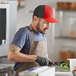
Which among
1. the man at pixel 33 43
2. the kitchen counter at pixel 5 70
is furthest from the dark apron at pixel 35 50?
the kitchen counter at pixel 5 70

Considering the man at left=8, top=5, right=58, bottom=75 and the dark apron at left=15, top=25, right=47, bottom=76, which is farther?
the dark apron at left=15, top=25, right=47, bottom=76

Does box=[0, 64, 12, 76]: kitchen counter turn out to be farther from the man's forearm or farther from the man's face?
the man's face

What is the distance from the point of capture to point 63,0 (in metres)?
6.26

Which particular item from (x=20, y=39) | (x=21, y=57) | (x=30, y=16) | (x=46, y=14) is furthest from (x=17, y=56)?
(x=30, y=16)

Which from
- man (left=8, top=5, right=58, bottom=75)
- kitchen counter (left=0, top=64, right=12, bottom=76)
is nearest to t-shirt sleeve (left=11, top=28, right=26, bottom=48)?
man (left=8, top=5, right=58, bottom=75)

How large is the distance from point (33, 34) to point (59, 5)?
400 centimetres

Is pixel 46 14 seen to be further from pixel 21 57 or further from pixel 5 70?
pixel 5 70

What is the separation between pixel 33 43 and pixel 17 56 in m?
0.25

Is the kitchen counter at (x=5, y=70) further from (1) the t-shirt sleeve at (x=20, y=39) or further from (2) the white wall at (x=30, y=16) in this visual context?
(2) the white wall at (x=30, y=16)

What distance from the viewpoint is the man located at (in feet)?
6.72

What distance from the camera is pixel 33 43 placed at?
2221 mm

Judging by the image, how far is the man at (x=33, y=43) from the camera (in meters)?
2.05

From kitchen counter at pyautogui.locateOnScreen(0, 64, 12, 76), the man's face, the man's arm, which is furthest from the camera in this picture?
kitchen counter at pyautogui.locateOnScreen(0, 64, 12, 76)

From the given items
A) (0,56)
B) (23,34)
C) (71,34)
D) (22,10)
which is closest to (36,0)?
(22,10)
